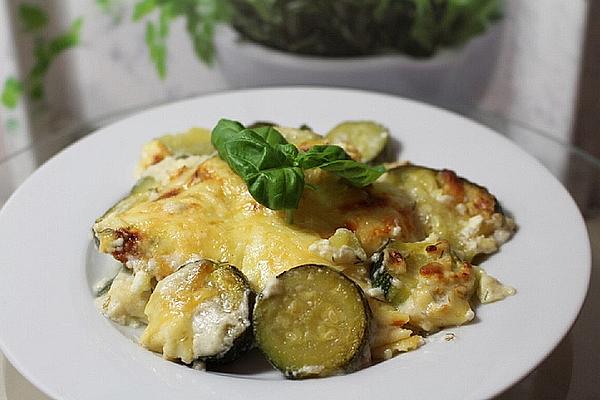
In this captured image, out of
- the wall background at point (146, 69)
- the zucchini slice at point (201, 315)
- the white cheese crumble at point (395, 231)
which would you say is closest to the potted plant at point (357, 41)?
the wall background at point (146, 69)

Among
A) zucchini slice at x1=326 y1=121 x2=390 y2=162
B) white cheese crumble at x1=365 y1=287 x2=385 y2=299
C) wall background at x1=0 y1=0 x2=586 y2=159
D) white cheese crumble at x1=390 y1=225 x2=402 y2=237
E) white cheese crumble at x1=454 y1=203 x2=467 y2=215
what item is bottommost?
wall background at x1=0 y1=0 x2=586 y2=159

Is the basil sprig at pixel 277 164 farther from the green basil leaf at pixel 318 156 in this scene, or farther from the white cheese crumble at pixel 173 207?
the white cheese crumble at pixel 173 207

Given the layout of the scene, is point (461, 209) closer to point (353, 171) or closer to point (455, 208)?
point (455, 208)

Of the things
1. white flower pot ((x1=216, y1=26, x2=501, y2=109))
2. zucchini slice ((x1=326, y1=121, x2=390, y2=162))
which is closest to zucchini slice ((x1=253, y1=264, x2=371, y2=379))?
zucchini slice ((x1=326, y1=121, x2=390, y2=162))

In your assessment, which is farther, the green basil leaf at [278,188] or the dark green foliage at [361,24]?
the dark green foliage at [361,24]

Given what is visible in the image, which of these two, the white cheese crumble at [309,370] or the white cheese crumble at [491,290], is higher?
the white cheese crumble at [491,290]

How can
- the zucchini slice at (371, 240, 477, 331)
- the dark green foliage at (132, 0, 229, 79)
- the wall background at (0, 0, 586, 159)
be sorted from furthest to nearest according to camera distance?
the wall background at (0, 0, 586, 159), the dark green foliage at (132, 0, 229, 79), the zucchini slice at (371, 240, 477, 331)

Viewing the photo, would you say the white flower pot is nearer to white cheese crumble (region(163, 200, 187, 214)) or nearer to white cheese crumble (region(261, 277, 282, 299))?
white cheese crumble (region(163, 200, 187, 214))
